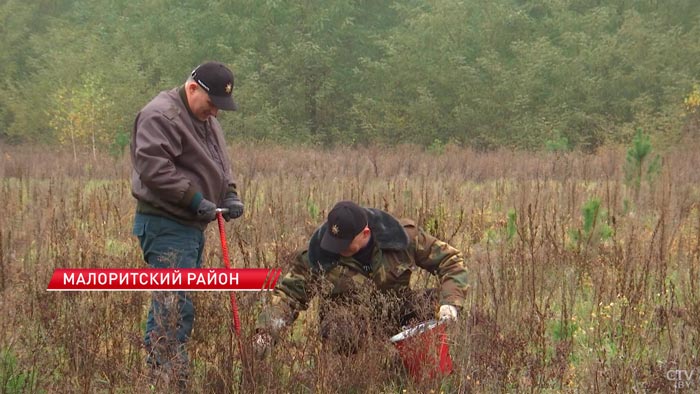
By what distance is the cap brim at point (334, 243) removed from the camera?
4.04 metres

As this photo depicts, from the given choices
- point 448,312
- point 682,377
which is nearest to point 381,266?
point 448,312

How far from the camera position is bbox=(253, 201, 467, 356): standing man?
4004mm

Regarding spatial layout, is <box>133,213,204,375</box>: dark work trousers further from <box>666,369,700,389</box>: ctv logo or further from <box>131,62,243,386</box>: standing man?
<box>666,369,700,389</box>: ctv logo

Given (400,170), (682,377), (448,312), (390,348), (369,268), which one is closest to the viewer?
(682,377)

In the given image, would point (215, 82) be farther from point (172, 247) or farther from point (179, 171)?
point (172, 247)

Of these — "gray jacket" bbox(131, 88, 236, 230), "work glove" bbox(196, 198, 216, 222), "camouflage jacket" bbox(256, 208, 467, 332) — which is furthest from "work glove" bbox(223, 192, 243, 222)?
"camouflage jacket" bbox(256, 208, 467, 332)

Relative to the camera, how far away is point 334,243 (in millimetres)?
4051

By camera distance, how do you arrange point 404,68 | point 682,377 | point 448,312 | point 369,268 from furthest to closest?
point 404,68 → point 369,268 → point 448,312 → point 682,377

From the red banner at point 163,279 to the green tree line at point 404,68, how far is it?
74.8ft

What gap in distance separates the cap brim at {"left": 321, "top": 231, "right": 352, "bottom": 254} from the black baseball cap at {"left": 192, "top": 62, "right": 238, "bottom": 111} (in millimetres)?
801

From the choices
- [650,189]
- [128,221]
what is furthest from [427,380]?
[650,189]

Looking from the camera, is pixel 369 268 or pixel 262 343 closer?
pixel 262 343

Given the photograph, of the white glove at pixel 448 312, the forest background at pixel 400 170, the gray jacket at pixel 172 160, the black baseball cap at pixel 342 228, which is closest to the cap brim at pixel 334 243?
the black baseball cap at pixel 342 228

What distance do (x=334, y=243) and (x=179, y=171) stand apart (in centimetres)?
87
